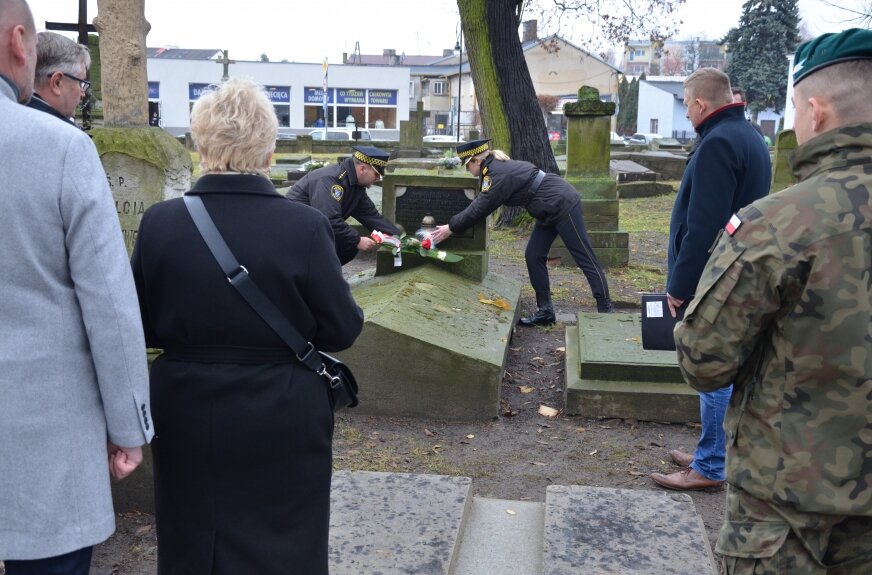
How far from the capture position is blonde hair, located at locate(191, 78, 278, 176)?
2.57 m

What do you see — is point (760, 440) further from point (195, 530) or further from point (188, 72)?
point (188, 72)

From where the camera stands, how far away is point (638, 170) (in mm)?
22844

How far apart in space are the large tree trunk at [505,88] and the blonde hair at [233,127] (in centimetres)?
1216

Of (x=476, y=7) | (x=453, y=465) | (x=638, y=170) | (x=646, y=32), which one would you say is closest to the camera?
(x=453, y=465)

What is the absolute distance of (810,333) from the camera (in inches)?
82.5

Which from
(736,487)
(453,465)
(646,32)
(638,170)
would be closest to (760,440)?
(736,487)

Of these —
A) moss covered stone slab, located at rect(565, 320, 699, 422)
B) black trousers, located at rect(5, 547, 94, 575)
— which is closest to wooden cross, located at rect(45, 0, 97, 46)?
moss covered stone slab, located at rect(565, 320, 699, 422)

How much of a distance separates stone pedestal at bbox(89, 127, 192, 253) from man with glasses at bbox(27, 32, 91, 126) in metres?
1.51

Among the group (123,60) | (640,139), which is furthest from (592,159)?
(640,139)

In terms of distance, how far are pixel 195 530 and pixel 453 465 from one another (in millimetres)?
2716

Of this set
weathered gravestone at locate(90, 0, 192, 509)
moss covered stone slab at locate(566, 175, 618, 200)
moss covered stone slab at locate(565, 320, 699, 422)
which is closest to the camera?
weathered gravestone at locate(90, 0, 192, 509)

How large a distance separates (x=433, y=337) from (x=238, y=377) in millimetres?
3416

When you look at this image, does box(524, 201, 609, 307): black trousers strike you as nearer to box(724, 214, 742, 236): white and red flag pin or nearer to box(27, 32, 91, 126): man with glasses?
box(27, 32, 91, 126): man with glasses

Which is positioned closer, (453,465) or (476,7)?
(453,465)
